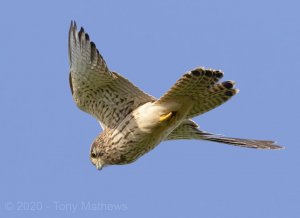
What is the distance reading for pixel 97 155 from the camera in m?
11.5

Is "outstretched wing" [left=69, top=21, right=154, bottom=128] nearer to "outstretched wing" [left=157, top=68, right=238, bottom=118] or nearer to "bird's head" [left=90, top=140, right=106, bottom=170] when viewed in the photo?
"bird's head" [left=90, top=140, right=106, bottom=170]

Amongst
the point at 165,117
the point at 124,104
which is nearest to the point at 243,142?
the point at 165,117

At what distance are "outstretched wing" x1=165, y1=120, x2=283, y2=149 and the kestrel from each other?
0.15 feet

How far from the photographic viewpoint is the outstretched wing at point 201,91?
9977mm

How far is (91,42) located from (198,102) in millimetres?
1639

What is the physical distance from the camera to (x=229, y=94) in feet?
34.3

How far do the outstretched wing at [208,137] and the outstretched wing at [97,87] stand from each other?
86 centimetres

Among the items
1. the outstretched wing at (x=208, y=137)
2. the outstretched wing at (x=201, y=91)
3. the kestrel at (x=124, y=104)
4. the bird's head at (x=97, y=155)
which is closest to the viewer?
the outstretched wing at (x=201, y=91)

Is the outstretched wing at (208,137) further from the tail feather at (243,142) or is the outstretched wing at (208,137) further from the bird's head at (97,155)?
the bird's head at (97,155)

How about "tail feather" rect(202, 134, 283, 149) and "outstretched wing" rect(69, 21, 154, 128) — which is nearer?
"outstretched wing" rect(69, 21, 154, 128)

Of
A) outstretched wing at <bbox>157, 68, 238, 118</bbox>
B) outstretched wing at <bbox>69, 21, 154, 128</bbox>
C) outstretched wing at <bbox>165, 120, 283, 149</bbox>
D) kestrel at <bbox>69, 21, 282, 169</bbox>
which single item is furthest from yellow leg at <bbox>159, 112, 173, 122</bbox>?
outstretched wing at <bbox>165, 120, 283, 149</bbox>

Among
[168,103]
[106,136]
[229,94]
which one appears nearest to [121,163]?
[106,136]

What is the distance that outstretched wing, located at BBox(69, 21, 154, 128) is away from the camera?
10898mm

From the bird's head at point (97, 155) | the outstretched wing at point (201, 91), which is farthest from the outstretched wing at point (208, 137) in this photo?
the bird's head at point (97, 155)
